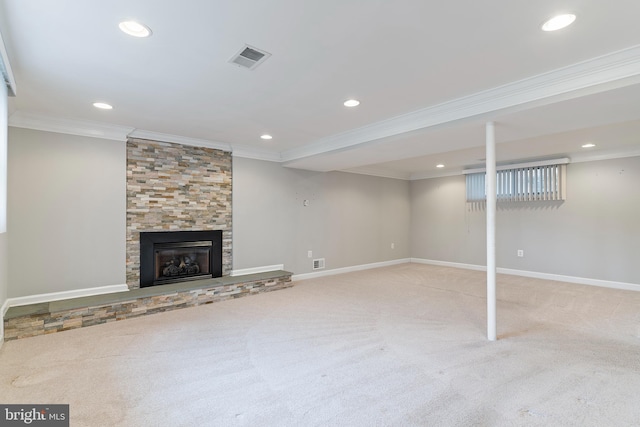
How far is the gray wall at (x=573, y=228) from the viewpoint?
5.18m

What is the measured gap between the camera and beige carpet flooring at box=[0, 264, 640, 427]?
198 cm

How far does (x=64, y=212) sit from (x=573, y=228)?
26.4ft

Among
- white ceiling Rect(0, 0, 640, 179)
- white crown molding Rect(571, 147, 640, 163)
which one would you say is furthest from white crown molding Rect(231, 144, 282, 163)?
white crown molding Rect(571, 147, 640, 163)

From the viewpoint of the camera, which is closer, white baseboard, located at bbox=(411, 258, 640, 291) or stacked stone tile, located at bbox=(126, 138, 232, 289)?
stacked stone tile, located at bbox=(126, 138, 232, 289)

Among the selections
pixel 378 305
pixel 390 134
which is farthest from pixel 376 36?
pixel 378 305

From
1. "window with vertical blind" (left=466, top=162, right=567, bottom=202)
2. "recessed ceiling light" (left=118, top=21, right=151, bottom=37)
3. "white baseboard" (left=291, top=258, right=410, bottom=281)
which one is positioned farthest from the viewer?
"white baseboard" (left=291, top=258, right=410, bottom=281)

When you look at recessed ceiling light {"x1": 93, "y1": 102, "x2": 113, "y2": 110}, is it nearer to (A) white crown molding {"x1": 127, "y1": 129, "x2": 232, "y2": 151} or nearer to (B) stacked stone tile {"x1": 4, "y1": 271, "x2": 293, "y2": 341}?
(A) white crown molding {"x1": 127, "y1": 129, "x2": 232, "y2": 151}

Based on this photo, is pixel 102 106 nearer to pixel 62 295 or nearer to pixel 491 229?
pixel 62 295

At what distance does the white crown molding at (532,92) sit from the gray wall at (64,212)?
140 inches

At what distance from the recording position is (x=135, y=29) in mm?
1966

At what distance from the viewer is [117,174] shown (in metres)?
4.16

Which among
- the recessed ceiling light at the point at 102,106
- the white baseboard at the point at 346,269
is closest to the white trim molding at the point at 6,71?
the recessed ceiling light at the point at 102,106

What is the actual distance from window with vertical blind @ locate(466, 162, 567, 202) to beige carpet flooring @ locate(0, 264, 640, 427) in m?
2.29

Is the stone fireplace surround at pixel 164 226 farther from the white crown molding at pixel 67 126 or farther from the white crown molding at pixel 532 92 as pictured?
the white crown molding at pixel 532 92
